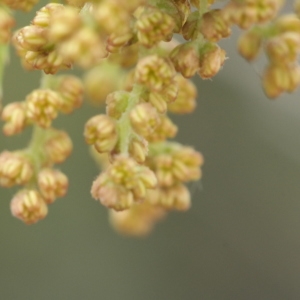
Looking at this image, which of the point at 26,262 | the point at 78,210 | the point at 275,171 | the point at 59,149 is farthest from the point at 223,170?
the point at 59,149

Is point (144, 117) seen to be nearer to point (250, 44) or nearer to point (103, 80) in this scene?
point (250, 44)

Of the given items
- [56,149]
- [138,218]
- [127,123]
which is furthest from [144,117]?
[138,218]

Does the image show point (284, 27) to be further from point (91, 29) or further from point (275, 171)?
point (275, 171)

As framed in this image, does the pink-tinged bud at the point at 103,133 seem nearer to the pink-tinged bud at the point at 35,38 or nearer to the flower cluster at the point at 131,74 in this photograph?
the flower cluster at the point at 131,74

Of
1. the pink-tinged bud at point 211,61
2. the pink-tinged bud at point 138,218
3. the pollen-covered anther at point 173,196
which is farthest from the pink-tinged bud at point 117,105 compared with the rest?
the pink-tinged bud at point 138,218

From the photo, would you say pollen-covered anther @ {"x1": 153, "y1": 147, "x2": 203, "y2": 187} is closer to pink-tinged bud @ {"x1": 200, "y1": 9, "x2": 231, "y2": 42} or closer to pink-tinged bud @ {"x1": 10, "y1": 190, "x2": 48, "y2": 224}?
pink-tinged bud @ {"x1": 10, "y1": 190, "x2": 48, "y2": 224}

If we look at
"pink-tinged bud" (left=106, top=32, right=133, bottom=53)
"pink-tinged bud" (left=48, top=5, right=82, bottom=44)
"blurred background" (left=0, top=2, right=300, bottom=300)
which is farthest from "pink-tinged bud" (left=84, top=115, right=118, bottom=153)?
"blurred background" (left=0, top=2, right=300, bottom=300)
